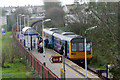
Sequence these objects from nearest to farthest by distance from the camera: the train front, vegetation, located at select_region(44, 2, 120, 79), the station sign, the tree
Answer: vegetation, located at select_region(44, 2, 120, 79) < the station sign < the train front < the tree

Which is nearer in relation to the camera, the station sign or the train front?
the station sign

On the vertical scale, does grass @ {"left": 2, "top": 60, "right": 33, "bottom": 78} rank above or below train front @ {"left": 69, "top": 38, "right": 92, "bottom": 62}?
below

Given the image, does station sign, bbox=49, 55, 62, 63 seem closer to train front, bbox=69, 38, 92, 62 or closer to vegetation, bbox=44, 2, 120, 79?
vegetation, bbox=44, 2, 120, 79

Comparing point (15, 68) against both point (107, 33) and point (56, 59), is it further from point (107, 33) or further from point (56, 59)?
point (107, 33)

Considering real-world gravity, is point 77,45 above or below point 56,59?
Result: below

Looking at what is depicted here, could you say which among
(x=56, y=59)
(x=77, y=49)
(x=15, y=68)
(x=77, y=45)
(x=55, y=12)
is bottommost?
(x=15, y=68)

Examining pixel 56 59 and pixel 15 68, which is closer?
pixel 56 59

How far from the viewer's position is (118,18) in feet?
40.8

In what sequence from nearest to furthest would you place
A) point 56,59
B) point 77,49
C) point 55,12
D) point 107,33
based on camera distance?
point 107,33
point 56,59
point 77,49
point 55,12

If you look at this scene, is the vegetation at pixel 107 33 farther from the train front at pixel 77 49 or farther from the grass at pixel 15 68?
the train front at pixel 77 49

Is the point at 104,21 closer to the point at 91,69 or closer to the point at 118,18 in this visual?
the point at 118,18

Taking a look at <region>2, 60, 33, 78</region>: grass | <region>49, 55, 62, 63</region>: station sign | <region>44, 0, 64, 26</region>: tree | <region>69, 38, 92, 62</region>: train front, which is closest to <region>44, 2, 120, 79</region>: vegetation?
<region>49, 55, 62, 63</region>: station sign

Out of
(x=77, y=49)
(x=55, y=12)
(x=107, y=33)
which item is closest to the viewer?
(x=107, y=33)

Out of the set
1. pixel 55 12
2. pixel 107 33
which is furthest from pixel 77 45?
pixel 55 12
